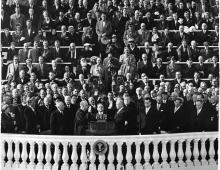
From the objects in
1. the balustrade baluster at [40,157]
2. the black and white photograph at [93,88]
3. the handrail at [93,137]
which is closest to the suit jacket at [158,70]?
the black and white photograph at [93,88]

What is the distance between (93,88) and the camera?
22.4 feet

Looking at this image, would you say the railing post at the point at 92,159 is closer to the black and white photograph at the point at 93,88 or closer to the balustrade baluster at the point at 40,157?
the black and white photograph at the point at 93,88

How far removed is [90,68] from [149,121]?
3.34 ft

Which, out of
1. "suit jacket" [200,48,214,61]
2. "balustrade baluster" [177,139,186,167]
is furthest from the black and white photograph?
"suit jacket" [200,48,214,61]

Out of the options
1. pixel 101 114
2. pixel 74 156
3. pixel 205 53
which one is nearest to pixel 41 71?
pixel 101 114

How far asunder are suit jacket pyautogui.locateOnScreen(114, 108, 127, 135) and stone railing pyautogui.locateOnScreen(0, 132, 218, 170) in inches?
3.5

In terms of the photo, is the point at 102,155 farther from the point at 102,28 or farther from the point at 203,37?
the point at 203,37

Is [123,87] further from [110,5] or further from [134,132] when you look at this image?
[110,5]

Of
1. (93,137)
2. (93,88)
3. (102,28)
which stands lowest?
(93,137)

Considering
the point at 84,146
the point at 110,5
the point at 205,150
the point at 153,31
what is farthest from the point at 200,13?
the point at 84,146

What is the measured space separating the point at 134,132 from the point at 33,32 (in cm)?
182

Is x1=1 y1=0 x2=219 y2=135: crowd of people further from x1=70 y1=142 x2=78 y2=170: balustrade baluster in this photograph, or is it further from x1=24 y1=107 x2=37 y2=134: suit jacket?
x1=70 y1=142 x2=78 y2=170: balustrade baluster

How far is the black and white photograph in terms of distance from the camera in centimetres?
679

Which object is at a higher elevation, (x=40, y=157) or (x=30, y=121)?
(x=30, y=121)
